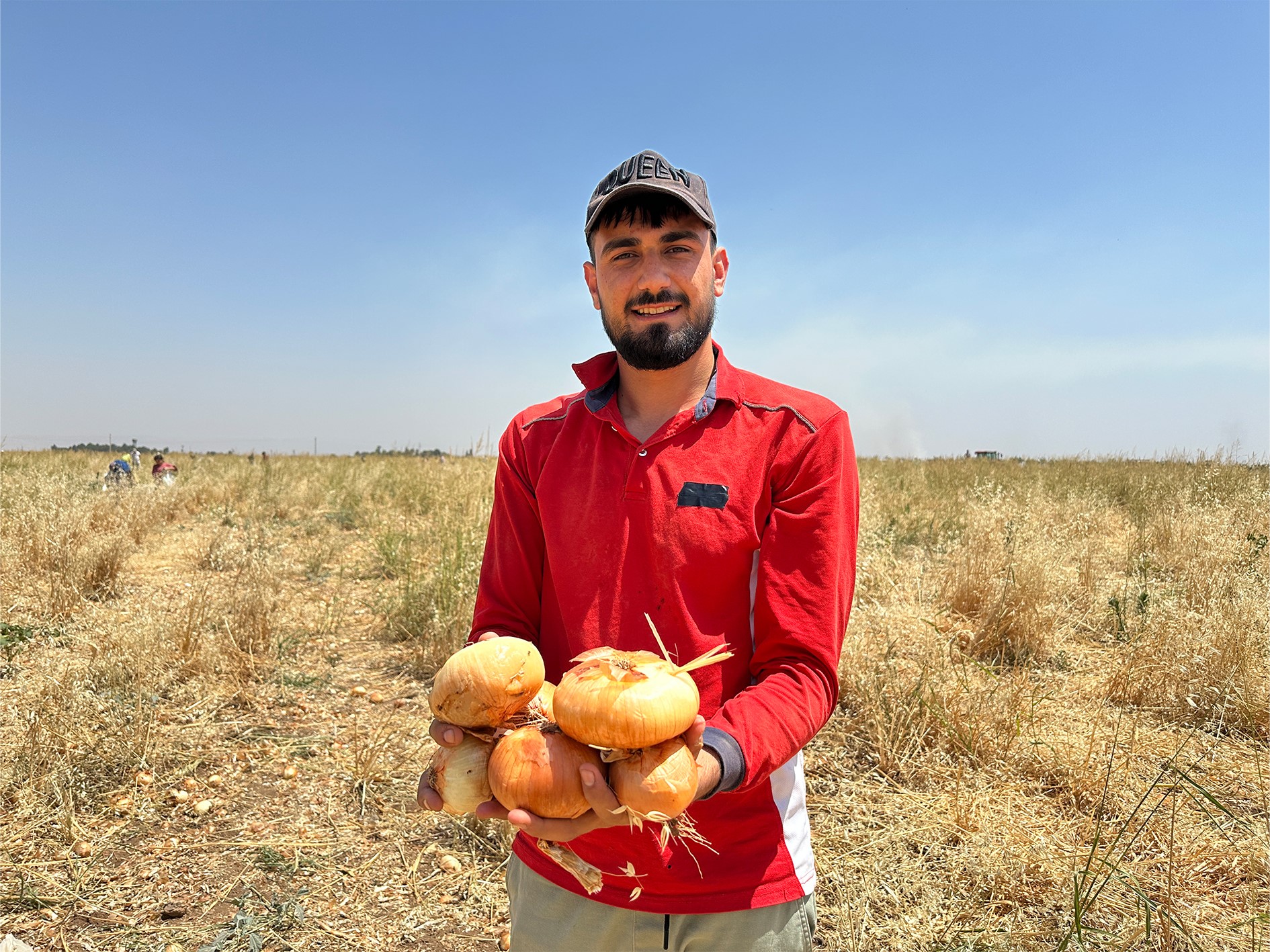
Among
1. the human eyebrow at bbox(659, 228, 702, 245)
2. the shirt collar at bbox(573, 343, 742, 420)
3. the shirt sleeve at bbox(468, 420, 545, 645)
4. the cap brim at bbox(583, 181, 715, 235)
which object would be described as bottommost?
the shirt sleeve at bbox(468, 420, 545, 645)

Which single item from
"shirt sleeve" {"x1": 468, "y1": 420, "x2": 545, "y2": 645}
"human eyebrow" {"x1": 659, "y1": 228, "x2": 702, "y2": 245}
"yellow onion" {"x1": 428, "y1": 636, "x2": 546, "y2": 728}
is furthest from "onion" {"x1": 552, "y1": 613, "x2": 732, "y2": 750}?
"human eyebrow" {"x1": 659, "y1": 228, "x2": 702, "y2": 245}

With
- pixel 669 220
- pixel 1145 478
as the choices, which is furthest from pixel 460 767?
pixel 1145 478

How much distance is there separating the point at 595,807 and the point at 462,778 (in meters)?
0.27

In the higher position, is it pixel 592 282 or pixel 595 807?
pixel 592 282

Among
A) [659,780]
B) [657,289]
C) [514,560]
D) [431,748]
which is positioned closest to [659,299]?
[657,289]

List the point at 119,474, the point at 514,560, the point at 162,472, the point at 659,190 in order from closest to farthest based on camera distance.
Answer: the point at 659,190
the point at 514,560
the point at 119,474
the point at 162,472

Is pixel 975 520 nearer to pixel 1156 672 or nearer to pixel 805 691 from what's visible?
pixel 1156 672

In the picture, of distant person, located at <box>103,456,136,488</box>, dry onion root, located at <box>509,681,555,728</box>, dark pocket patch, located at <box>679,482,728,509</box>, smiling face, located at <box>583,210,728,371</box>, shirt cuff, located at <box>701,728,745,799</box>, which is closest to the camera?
shirt cuff, located at <box>701,728,745,799</box>

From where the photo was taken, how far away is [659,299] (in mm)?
1658

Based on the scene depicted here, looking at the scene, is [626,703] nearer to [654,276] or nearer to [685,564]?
[685,564]

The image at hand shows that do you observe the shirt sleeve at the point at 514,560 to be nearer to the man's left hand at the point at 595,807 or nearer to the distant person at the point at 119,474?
the man's left hand at the point at 595,807

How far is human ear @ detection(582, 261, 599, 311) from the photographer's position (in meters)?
1.82

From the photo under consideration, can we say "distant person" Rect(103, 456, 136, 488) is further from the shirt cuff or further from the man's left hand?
the shirt cuff

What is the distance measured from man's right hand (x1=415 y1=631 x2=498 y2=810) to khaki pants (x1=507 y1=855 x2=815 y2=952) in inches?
19.7
